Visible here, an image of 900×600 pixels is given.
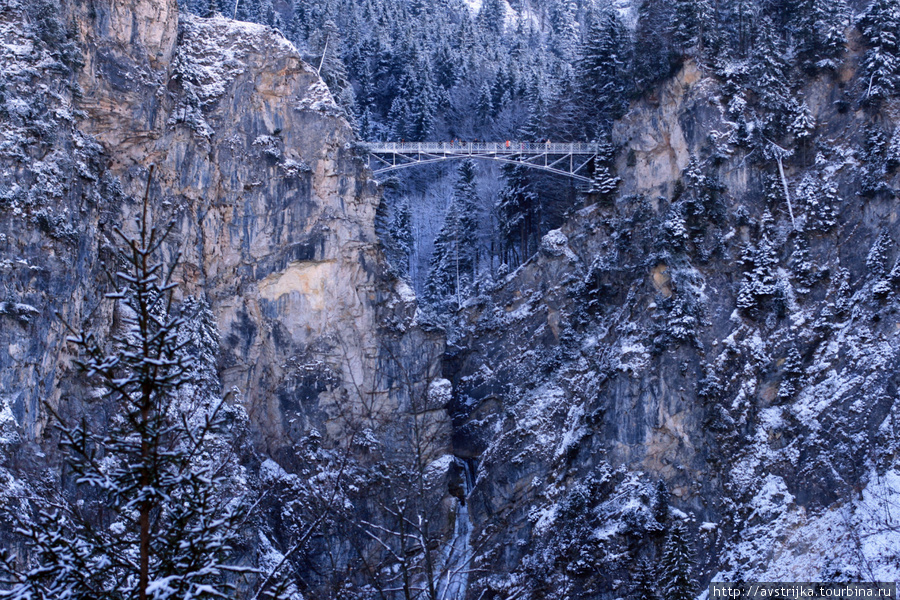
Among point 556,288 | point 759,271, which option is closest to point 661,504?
point 759,271

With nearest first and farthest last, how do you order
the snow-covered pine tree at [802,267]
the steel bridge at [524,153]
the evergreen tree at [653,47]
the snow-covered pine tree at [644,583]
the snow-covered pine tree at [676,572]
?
the snow-covered pine tree at [676,572]
the snow-covered pine tree at [644,583]
the snow-covered pine tree at [802,267]
the evergreen tree at [653,47]
the steel bridge at [524,153]

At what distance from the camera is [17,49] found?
29.2 m

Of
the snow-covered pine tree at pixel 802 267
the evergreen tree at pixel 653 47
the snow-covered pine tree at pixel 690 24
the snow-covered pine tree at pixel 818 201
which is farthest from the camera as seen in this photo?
the evergreen tree at pixel 653 47

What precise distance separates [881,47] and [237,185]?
27.5 metres

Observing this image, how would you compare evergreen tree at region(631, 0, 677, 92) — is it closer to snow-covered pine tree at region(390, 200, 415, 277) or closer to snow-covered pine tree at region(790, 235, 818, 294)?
snow-covered pine tree at region(790, 235, 818, 294)

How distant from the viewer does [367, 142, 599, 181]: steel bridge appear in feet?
131

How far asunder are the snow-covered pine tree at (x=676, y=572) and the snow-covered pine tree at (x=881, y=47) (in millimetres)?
19805

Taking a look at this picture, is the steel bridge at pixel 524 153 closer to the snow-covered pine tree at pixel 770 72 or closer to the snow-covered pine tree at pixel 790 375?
the snow-covered pine tree at pixel 770 72

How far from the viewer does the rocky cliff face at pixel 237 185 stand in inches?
1192

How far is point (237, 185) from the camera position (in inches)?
1463

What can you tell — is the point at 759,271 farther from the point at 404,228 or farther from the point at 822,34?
the point at 404,228

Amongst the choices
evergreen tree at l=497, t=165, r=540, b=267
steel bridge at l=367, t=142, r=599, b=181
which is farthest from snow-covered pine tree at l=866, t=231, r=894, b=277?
evergreen tree at l=497, t=165, r=540, b=267

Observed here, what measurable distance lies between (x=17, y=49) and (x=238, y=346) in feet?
46.7

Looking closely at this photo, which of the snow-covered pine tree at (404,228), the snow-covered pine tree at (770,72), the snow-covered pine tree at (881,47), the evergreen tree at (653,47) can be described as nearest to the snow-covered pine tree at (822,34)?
the snow-covered pine tree at (770,72)
